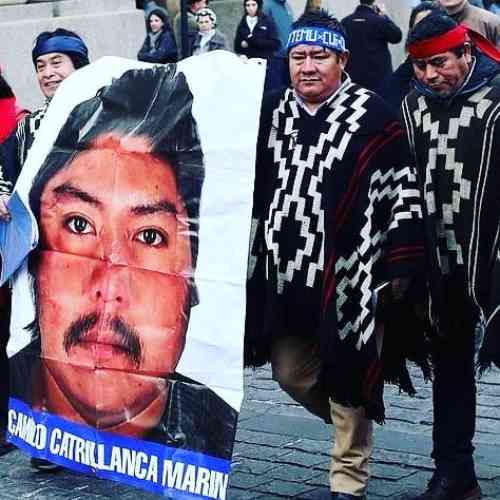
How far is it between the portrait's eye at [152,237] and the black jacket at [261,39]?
31.3 feet

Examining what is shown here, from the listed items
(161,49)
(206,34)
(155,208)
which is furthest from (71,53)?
(206,34)

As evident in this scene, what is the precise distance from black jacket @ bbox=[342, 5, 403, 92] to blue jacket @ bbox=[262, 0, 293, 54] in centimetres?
368

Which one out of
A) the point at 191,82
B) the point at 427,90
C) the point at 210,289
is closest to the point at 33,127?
the point at 191,82

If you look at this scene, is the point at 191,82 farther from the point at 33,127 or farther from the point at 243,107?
the point at 33,127

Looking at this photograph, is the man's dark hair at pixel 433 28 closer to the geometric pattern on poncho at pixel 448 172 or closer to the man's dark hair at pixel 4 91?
the geometric pattern on poncho at pixel 448 172

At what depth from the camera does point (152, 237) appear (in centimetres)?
544

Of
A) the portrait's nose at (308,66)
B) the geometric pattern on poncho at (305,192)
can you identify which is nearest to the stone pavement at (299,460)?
the geometric pattern on poncho at (305,192)

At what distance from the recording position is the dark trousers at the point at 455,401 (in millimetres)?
5535

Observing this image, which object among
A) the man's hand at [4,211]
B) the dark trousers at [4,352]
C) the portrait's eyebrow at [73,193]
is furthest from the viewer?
the dark trousers at [4,352]

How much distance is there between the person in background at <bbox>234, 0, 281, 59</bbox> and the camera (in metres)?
14.9

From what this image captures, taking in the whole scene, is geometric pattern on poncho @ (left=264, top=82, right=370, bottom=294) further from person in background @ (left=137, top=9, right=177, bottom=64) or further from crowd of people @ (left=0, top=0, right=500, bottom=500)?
person in background @ (left=137, top=9, right=177, bottom=64)

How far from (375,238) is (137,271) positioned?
0.88m

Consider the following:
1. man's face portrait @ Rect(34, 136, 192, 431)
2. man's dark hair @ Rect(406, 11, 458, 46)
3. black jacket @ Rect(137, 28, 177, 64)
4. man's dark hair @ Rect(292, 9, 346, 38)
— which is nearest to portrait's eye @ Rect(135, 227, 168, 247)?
man's face portrait @ Rect(34, 136, 192, 431)

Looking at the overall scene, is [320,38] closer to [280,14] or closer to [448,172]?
[448,172]
